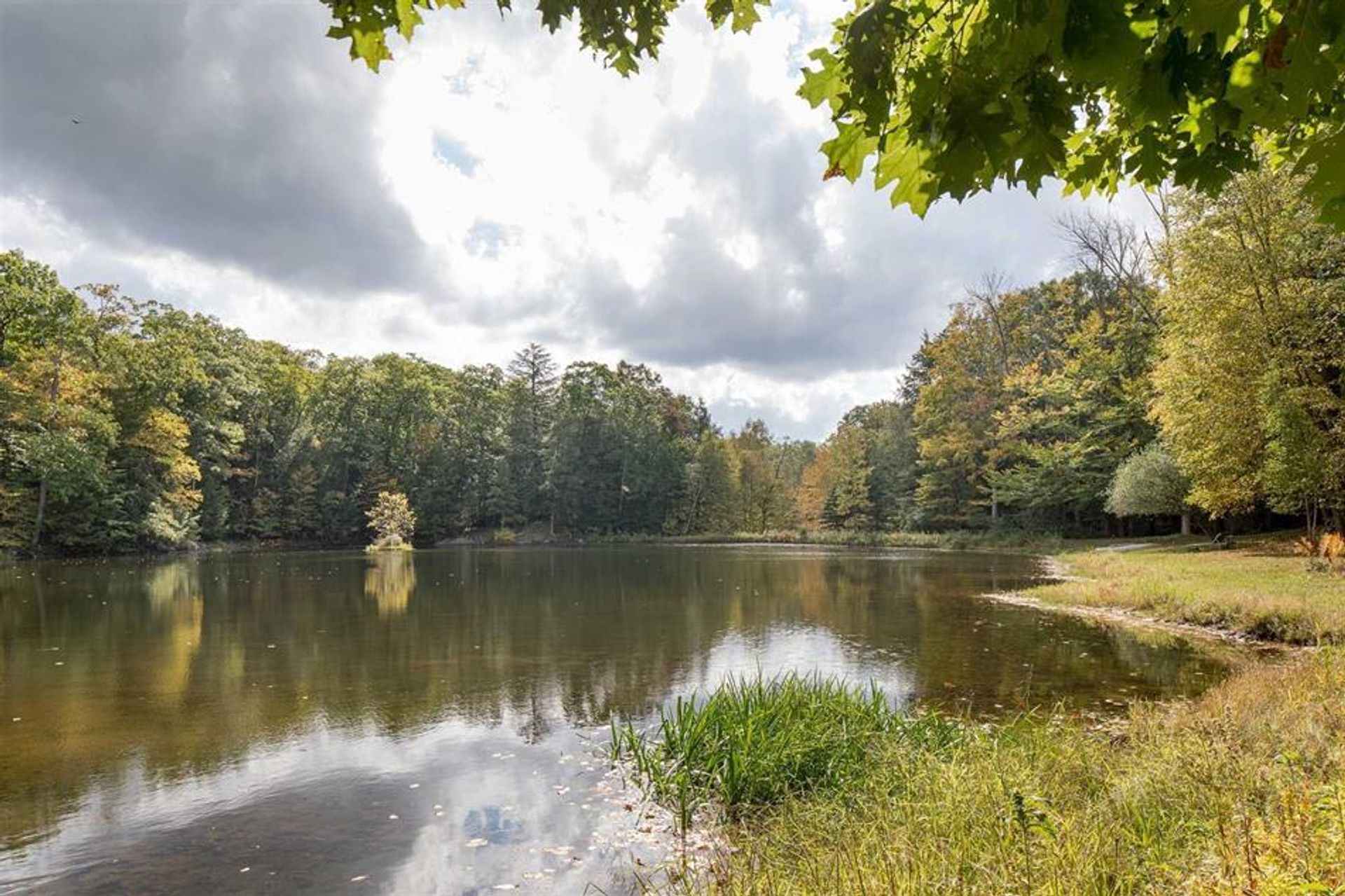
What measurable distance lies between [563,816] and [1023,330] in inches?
1998

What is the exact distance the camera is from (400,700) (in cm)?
1105

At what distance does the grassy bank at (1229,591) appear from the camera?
41.6 feet

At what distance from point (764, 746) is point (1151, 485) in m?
29.1

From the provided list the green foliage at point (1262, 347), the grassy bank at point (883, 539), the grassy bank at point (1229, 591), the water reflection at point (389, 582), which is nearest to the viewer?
the grassy bank at point (1229, 591)

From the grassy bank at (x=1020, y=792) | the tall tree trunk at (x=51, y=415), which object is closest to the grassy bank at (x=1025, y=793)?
the grassy bank at (x=1020, y=792)

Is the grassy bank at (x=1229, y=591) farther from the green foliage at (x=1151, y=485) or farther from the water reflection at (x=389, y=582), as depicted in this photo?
the water reflection at (x=389, y=582)

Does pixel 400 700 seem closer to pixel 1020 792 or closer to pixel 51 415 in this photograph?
pixel 1020 792

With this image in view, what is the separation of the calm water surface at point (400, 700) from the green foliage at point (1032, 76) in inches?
204

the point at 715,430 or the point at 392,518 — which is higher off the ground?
the point at 715,430

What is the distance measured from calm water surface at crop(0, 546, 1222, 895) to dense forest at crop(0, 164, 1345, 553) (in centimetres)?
743

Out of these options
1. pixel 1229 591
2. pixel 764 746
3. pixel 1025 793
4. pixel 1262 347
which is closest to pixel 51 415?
pixel 764 746

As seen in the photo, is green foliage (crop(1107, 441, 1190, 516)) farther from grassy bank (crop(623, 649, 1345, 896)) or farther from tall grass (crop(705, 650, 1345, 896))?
tall grass (crop(705, 650, 1345, 896))

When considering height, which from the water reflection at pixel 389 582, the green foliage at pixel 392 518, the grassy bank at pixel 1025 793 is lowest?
the water reflection at pixel 389 582

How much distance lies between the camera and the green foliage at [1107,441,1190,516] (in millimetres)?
29281
